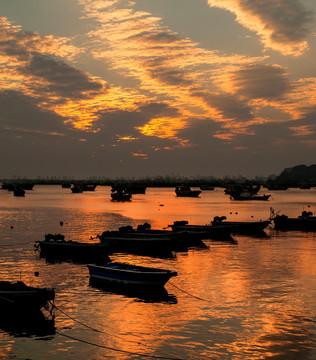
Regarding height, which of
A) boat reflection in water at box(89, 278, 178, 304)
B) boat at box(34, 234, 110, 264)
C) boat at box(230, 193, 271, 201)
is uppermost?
boat at box(230, 193, 271, 201)

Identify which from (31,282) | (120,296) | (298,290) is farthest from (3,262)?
(298,290)

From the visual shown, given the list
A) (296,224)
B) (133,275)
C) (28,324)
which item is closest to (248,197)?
(296,224)

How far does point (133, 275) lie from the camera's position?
32062 millimetres

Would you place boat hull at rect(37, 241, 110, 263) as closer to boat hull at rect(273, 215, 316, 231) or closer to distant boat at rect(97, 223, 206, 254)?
distant boat at rect(97, 223, 206, 254)

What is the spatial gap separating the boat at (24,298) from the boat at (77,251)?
20.0m

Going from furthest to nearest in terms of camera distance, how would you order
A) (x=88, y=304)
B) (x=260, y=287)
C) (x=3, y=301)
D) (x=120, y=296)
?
1. (x=260, y=287)
2. (x=120, y=296)
3. (x=88, y=304)
4. (x=3, y=301)

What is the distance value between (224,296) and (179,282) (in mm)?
5415

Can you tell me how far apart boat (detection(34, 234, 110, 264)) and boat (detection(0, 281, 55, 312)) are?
2002cm

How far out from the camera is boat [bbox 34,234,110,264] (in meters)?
46.9

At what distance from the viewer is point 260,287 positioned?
34438 millimetres

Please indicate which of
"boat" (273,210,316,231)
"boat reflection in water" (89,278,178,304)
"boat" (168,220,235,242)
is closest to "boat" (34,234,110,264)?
"boat reflection in water" (89,278,178,304)

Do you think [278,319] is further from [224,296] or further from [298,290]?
[298,290]

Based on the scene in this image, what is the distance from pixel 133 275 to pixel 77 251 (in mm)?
16928

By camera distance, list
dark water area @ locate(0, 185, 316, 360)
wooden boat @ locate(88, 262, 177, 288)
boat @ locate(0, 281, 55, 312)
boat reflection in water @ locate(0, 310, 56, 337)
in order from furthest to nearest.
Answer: wooden boat @ locate(88, 262, 177, 288) → boat @ locate(0, 281, 55, 312) → boat reflection in water @ locate(0, 310, 56, 337) → dark water area @ locate(0, 185, 316, 360)
